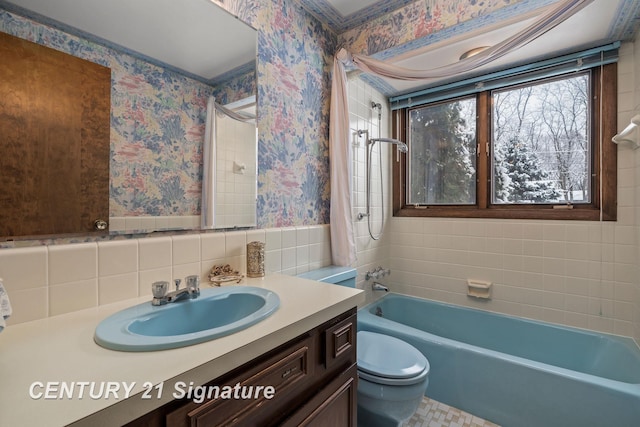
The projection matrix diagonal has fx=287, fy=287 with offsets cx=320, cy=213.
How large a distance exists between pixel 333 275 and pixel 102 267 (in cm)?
107

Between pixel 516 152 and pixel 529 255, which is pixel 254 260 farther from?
pixel 516 152

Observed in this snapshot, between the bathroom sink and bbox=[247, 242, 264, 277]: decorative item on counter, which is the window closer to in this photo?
bbox=[247, 242, 264, 277]: decorative item on counter

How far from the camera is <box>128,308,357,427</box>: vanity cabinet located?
0.57m

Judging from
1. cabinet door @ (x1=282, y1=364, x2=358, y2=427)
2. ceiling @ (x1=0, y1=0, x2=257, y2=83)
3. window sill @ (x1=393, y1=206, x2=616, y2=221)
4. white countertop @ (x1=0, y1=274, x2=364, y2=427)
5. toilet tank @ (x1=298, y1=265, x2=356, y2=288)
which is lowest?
cabinet door @ (x1=282, y1=364, x2=358, y2=427)

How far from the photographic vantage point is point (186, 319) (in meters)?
0.94

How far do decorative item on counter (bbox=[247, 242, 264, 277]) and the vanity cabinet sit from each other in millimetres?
490

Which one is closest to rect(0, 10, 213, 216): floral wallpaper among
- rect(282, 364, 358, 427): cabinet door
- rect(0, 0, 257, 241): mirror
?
rect(0, 0, 257, 241): mirror

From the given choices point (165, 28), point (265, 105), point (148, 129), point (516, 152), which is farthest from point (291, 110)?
point (516, 152)

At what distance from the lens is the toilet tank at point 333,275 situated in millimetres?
1590

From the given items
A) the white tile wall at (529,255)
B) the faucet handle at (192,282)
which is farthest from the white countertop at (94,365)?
the white tile wall at (529,255)

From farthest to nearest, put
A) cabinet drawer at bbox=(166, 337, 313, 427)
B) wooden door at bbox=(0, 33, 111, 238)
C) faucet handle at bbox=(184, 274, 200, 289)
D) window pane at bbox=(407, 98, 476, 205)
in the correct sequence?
window pane at bbox=(407, 98, 476, 205) < faucet handle at bbox=(184, 274, 200, 289) < wooden door at bbox=(0, 33, 111, 238) < cabinet drawer at bbox=(166, 337, 313, 427)

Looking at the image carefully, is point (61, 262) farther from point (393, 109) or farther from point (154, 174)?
point (393, 109)

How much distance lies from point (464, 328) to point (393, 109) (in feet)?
6.36

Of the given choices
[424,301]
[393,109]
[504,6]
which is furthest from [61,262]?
[393,109]
